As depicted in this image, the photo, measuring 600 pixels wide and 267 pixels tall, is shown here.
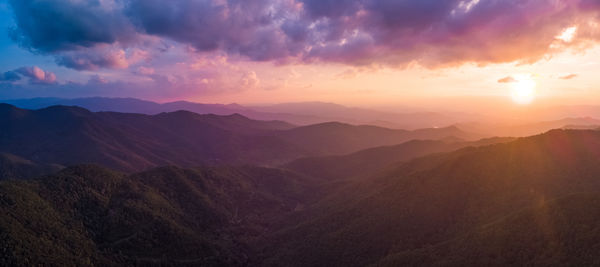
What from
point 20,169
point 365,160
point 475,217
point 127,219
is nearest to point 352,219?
point 475,217

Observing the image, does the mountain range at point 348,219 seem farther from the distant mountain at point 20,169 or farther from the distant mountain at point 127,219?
the distant mountain at point 20,169

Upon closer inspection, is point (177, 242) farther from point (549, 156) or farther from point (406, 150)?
point (406, 150)

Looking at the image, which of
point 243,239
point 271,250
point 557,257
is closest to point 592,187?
point 557,257

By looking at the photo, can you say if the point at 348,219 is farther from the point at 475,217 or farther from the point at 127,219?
the point at 127,219

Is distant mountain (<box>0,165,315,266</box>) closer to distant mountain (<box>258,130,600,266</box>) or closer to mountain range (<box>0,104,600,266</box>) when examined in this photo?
mountain range (<box>0,104,600,266</box>)

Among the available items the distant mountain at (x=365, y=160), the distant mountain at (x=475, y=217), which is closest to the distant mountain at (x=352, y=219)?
the distant mountain at (x=475, y=217)
